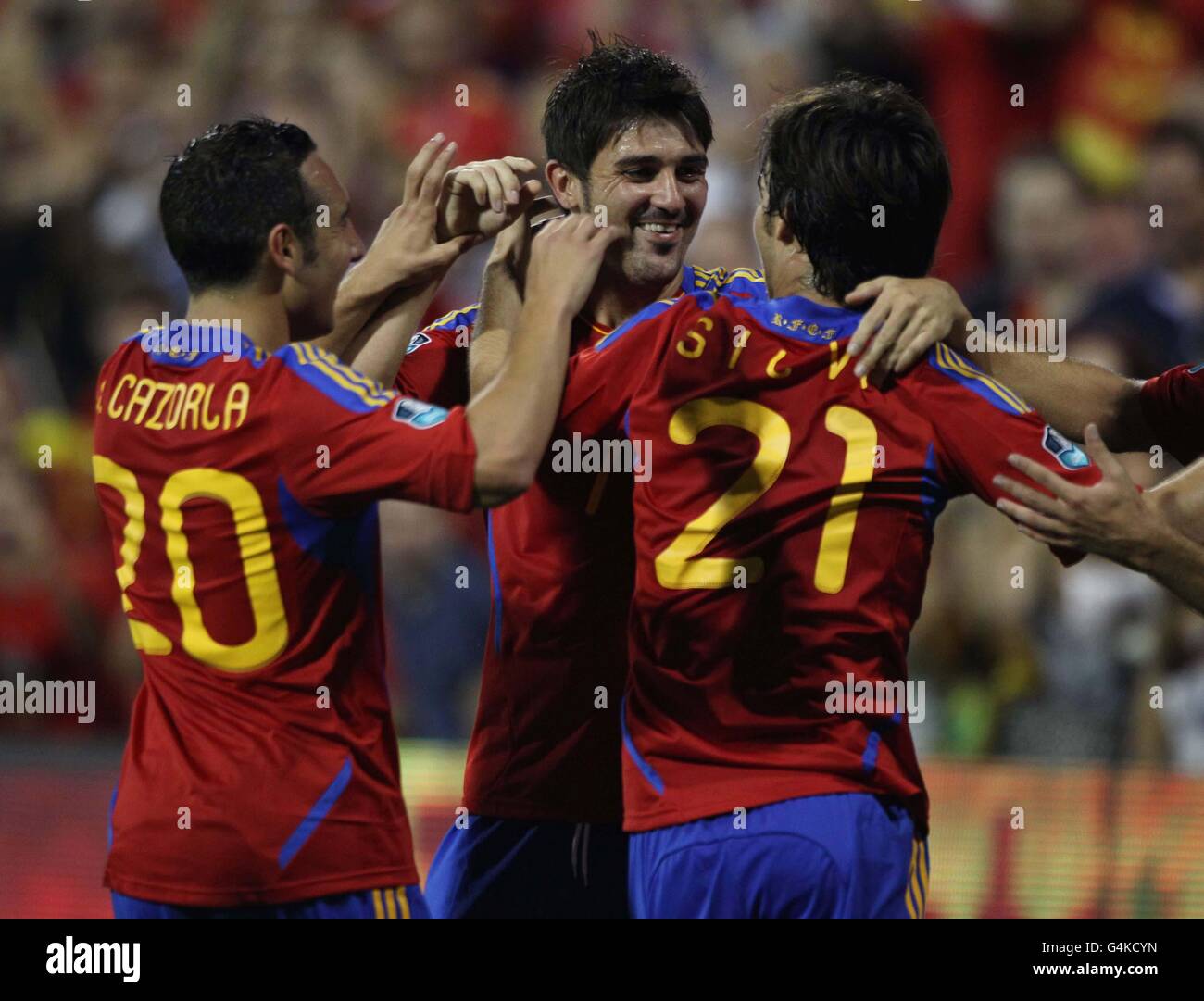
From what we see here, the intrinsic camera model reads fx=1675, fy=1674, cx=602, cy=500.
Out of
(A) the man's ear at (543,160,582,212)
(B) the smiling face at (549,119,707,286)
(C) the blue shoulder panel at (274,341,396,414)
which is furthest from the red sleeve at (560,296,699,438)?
(A) the man's ear at (543,160,582,212)

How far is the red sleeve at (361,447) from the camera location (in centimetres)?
285

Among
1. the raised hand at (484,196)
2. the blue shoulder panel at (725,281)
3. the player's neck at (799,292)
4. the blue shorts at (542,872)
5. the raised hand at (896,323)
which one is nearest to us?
the raised hand at (896,323)

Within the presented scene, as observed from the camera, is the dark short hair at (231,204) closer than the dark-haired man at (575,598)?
Yes

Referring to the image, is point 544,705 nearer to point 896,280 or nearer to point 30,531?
point 896,280

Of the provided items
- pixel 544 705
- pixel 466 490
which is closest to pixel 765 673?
pixel 466 490

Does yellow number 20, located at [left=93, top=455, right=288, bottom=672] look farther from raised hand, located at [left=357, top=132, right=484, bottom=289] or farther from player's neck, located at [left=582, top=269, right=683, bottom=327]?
player's neck, located at [left=582, top=269, right=683, bottom=327]

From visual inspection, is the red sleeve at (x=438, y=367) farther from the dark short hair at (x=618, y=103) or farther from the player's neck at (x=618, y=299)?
the dark short hair at (x=618, y=103)

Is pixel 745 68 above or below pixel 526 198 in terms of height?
above

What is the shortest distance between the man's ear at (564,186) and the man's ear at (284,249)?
3.09 feet

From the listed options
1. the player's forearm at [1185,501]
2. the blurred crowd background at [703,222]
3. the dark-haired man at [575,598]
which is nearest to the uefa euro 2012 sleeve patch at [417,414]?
the dark-haired man at [575,598]

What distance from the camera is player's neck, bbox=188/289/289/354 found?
3123mm

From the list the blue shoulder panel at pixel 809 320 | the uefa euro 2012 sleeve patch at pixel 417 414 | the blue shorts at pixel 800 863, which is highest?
the blue shoulder panel at pixel 809 320
